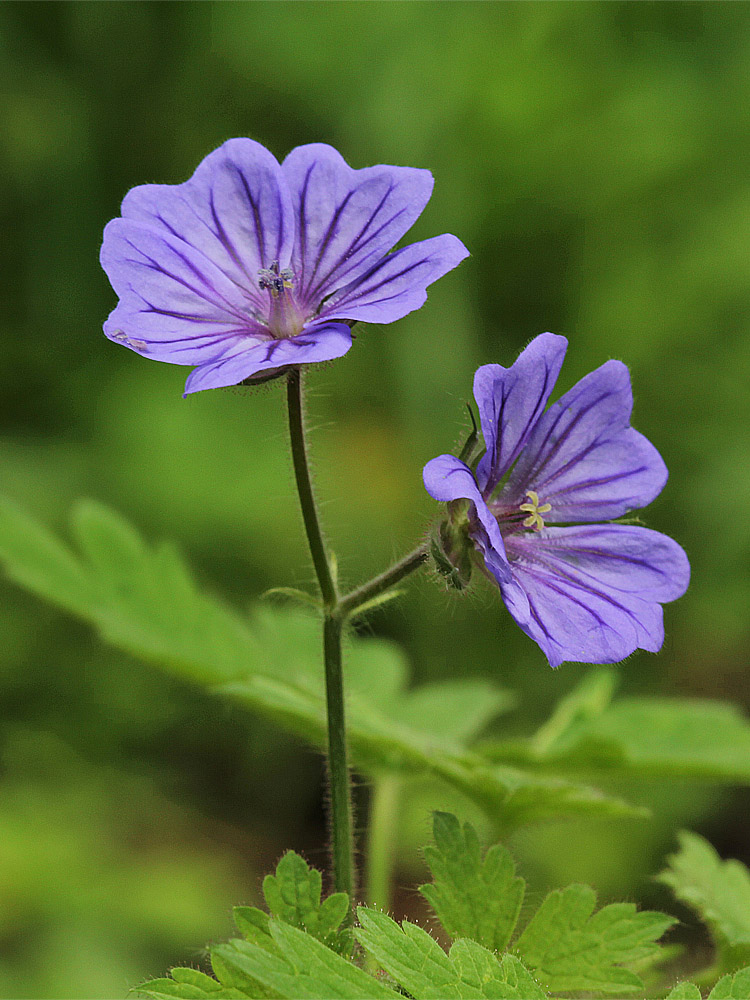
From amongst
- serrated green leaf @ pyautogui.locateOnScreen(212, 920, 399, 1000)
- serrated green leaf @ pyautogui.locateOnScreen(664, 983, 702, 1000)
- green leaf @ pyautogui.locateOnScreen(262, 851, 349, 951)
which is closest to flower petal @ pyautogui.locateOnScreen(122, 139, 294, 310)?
green leaf @ pyautogui.locateOnScreen(262, 851, 349, 951)

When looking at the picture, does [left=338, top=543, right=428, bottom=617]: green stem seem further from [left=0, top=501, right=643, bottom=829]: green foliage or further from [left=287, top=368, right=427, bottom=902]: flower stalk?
[left=0, top=501, right=643, bottom=829]: green foliage

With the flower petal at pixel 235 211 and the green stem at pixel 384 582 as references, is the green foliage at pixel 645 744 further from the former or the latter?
the flower petal at pixel 235 211

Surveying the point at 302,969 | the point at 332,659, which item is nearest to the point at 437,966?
the point at 302,969

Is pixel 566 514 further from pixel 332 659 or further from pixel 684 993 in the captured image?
pixel 684 993

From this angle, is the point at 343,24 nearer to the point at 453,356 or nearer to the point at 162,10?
the point at 162,10

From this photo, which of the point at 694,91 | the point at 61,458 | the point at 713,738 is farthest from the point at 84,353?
the point at 713,738

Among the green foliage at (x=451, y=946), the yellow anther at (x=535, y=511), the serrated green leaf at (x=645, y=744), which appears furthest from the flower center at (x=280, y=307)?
the serrated green leaf at (x=645, y=744)
